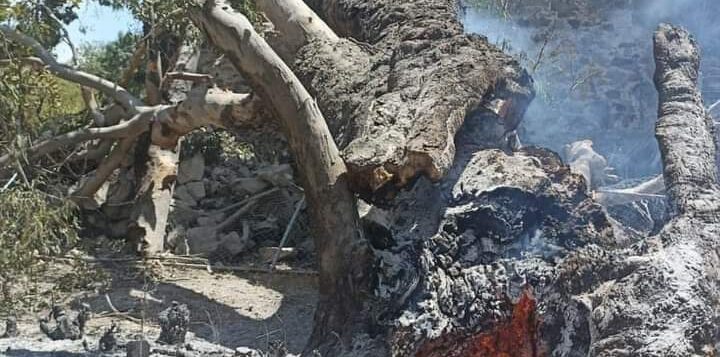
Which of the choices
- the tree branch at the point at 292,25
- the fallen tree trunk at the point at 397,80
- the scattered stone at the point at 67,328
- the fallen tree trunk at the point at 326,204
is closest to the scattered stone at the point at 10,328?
the scattered stone at the point at 67,328

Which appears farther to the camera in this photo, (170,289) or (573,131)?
(573,131)

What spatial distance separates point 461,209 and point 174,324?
184 cm

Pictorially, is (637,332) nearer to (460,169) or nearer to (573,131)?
(460,169)

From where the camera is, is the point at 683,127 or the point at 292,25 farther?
the point at 292,25

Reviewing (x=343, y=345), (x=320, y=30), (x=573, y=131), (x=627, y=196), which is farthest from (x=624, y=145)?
(x=343, y=345)

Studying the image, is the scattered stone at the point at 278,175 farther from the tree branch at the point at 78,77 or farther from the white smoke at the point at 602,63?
the white smoke at the point at 602,63

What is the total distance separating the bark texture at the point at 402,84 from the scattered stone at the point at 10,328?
2.14 meters

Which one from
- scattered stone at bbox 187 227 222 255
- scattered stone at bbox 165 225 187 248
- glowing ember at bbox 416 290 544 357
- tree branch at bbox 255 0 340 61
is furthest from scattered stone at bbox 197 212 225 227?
glowing ember at bbox 416 290 544 357

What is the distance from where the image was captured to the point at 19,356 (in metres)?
4.83

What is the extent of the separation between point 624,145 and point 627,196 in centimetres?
365

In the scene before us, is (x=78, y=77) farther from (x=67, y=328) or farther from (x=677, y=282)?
(x=677, y=282)

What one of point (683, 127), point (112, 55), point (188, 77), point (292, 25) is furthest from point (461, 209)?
point (112, 55)

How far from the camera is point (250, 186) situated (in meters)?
8.90

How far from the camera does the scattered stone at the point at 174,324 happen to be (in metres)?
5.12
